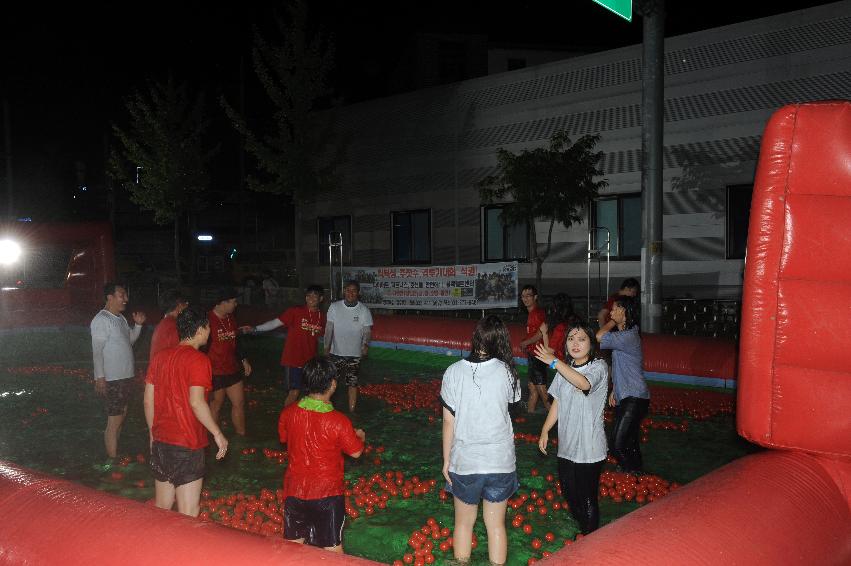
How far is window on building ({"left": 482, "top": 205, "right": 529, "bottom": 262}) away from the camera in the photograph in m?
21.9

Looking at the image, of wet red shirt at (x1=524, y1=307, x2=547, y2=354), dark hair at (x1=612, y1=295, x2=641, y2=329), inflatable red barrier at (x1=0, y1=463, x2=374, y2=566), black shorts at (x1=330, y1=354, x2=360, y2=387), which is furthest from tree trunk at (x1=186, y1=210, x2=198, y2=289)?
inflatable red barrier at (x1=0, y1=463, x2=374, y2=566)

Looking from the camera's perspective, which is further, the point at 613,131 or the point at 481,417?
the point at 613,131

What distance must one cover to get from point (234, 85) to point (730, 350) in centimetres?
3967

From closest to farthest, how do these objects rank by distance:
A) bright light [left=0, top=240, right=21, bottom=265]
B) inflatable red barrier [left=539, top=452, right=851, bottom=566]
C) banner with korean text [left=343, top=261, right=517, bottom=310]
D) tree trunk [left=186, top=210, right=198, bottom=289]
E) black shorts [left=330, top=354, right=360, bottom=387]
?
inflatable red barrier [left=539, top=452, right=851, bottom=566] < black shorts [left=330, top=354, right=360, bottom=387] < banner with korean text [left=343, top=261, right=517, bottom=310] < bright light [left=0, top=240, right=21, bottom=265] < tree trunk [left=186, top=210, right=198, bottom=289]

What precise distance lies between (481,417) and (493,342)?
1.59 ft

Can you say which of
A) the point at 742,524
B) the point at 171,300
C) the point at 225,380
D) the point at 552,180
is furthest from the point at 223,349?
the point at 552,180

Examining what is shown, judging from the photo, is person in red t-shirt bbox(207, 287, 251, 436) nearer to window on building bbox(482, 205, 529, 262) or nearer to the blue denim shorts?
the blue denim shorts

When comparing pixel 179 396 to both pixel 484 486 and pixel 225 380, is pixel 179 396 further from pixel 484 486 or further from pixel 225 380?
pixel 225 380

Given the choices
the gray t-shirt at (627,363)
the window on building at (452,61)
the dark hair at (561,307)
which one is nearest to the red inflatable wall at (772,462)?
the gray t-shirt at (627,363)

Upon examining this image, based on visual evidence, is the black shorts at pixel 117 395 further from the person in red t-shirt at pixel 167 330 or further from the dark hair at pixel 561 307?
the dark hair at pixel 561 307

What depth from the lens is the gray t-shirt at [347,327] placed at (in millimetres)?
9602

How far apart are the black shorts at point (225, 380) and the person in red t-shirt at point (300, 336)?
2.86ft

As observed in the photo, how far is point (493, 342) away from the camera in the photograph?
4629mm

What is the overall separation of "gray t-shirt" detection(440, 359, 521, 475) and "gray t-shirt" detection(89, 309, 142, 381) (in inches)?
171
